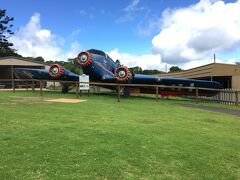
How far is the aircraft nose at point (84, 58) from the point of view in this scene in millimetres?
25312

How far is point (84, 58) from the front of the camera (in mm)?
25406

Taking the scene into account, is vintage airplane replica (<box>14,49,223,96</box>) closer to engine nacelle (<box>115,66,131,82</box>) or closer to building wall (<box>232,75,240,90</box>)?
engine nacelle (<box>115,66,131,82</box>)

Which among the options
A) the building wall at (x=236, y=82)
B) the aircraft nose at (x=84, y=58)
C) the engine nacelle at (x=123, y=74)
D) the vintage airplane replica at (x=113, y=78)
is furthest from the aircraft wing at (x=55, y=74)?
the building wall at (x=236, y=82)

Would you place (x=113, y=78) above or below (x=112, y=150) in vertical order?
above

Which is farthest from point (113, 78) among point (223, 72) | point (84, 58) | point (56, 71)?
point (223, 72)

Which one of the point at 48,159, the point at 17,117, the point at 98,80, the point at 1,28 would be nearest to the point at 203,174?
the point at 48,159

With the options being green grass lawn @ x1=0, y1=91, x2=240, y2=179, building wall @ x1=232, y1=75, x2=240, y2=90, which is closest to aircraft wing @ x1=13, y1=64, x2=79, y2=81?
building wall @ x1=232, y1=75, x2=240, y2=90

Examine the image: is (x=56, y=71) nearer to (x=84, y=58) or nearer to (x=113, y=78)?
(x=84, y=58)

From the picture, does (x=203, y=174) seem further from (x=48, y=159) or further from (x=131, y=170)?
(x=48, y=159)

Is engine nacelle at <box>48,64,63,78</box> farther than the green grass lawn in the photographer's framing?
Yes

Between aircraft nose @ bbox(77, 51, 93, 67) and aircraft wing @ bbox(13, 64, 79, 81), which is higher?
aircraft nose @ bbox(77, 51, 93, 67)

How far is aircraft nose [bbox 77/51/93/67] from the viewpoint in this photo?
25.3m

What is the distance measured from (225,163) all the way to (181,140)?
1.72 m

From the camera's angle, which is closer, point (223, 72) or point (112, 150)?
point (112, 150)
